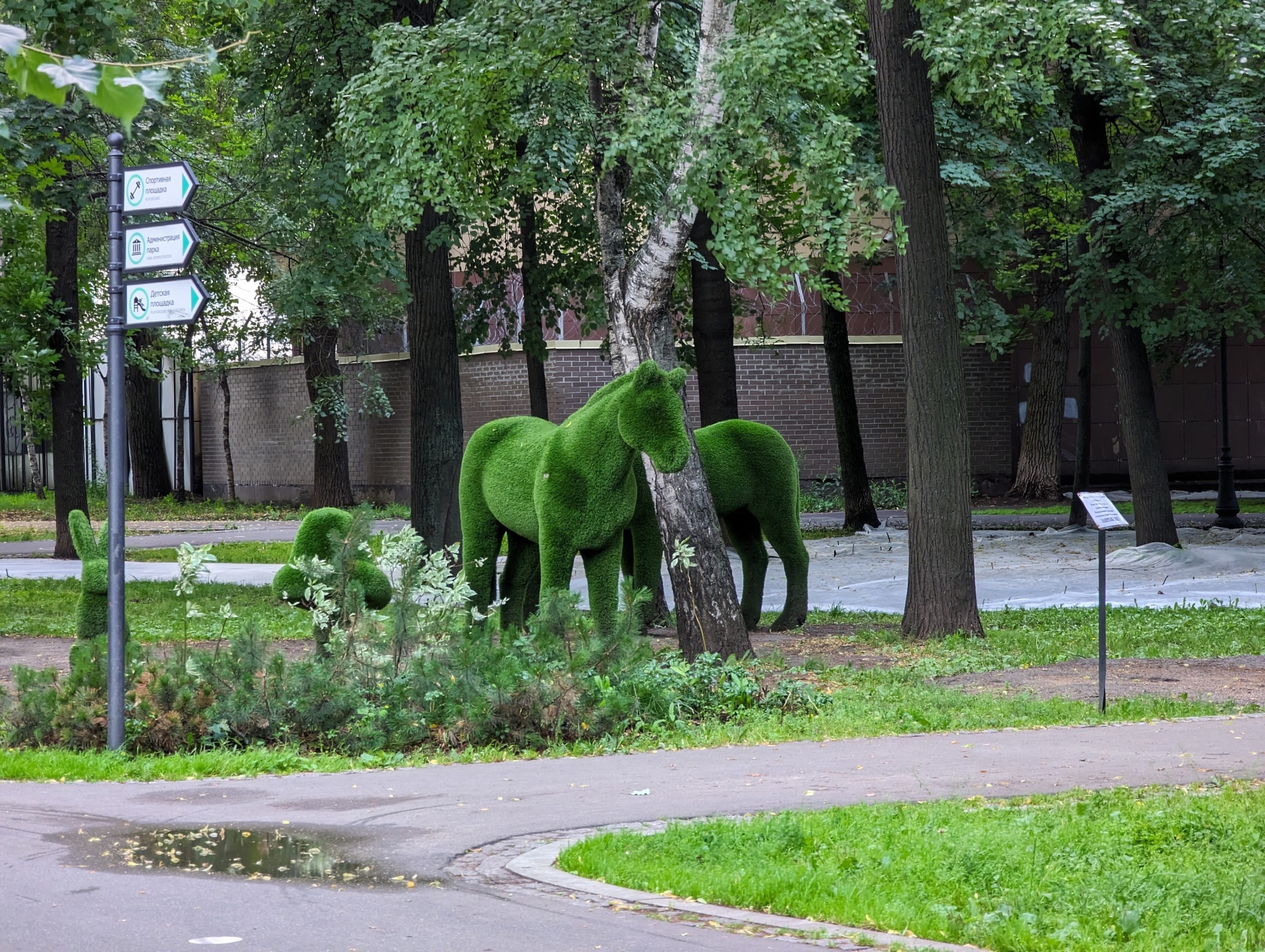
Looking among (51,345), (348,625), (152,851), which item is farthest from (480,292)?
(152,851)

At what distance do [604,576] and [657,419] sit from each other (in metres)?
1.46

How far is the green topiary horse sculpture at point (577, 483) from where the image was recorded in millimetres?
11367

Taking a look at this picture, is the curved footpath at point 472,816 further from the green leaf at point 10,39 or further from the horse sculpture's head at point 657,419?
the green leaf at point 10,39

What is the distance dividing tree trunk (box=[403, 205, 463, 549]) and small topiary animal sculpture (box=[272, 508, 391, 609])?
6331 mm

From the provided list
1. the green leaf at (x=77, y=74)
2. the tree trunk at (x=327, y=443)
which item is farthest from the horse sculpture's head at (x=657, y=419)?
the tree trunk at (x=327, y=443)

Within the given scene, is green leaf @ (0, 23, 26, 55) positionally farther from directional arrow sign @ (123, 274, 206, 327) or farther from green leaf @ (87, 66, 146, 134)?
directional arrow sign @ (123, 274, 206, 327)

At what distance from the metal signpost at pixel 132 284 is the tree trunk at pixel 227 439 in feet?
103

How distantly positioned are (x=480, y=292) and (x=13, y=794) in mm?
13818

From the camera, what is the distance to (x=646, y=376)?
11.3 m

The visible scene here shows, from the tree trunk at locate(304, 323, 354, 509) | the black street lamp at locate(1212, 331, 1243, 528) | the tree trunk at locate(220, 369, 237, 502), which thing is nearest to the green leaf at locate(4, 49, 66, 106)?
the black street lamp at locate(1212, 331, 1243, 528)

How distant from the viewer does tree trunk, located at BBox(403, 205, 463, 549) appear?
57.5 feet

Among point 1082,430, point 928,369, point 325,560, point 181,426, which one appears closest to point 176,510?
point 181,426

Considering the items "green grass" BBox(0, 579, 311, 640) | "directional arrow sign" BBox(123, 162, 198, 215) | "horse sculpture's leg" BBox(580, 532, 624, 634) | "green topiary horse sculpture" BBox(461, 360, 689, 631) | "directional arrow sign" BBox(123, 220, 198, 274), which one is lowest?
"green grass" BBox(0, 579, 311, 640)

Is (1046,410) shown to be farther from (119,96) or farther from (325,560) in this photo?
(119,96)
